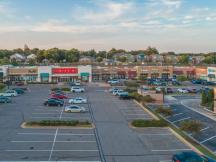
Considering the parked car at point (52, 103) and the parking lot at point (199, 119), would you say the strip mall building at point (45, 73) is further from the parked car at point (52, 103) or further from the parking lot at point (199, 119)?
the parked car at point (52, 103)

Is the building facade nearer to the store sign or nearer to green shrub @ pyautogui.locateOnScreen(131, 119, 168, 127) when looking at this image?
the store sign

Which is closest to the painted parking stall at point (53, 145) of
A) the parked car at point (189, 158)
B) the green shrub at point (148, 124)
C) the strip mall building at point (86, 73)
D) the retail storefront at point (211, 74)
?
the green shrub at point (148, 124)

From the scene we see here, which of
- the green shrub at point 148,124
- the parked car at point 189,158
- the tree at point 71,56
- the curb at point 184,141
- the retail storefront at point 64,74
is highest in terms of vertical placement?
the tree at point 71,56

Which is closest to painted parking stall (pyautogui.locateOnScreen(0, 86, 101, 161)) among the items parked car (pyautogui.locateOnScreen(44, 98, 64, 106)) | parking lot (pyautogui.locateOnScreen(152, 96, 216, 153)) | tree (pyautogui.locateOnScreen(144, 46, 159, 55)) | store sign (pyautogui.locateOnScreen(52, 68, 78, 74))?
parking lot (pyautogui.locateOnScreen(152, 96, 216, 153))

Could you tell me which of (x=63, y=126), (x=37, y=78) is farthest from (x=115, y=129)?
(x=37, y=78)

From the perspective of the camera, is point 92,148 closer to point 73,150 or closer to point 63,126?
point 73,150

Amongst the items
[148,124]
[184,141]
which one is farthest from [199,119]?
[184,141]
